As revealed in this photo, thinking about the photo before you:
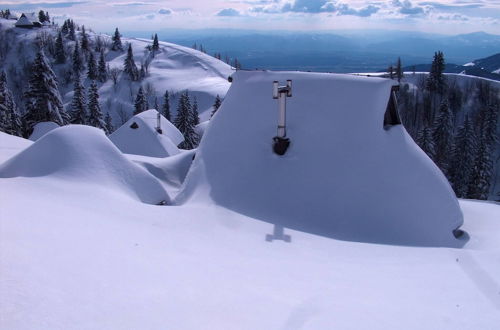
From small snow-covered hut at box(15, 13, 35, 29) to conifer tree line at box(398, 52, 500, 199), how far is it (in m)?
117

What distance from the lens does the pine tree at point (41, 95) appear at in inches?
1356

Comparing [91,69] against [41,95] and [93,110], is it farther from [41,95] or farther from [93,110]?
[41,95]

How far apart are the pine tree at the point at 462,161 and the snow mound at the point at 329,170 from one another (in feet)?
123

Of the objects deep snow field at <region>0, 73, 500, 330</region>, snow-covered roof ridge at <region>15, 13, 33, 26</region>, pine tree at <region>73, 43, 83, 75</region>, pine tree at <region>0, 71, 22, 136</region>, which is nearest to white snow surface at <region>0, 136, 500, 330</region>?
deep snow field at <region>0, 73, 500, 330</region>

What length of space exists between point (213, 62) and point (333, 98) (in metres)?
122

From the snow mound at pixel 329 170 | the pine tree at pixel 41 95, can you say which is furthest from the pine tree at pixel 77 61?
the snow mound at pixel 329 170

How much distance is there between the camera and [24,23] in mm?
124500

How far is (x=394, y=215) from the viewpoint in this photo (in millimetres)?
9945

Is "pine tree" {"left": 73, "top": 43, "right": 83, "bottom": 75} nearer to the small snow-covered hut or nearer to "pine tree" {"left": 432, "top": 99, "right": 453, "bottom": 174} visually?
the small snow-covered hut

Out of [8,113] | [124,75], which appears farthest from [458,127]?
[124,75]

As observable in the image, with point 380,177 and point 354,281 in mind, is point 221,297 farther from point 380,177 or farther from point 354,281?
point 380,177

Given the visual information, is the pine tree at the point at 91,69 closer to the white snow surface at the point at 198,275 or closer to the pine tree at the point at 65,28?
the pine tree at the point at 65,28

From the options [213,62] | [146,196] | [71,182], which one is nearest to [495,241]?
[146,196]

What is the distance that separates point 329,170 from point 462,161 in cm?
4068
